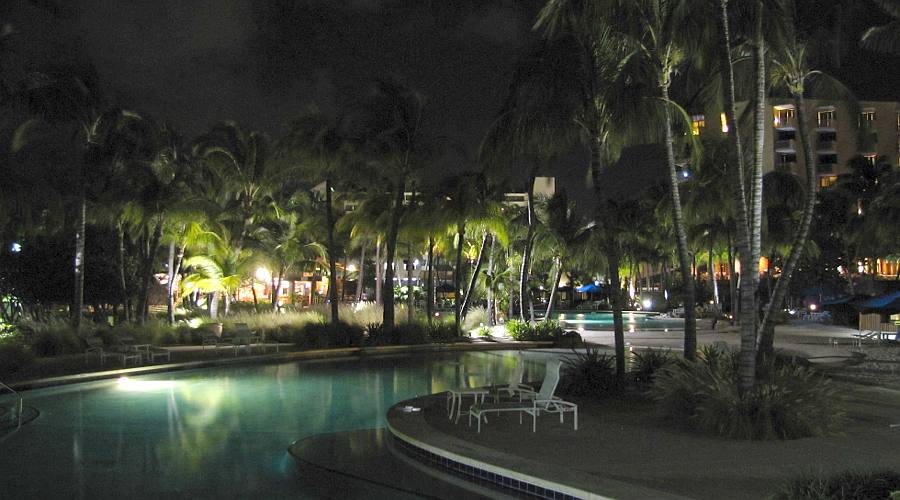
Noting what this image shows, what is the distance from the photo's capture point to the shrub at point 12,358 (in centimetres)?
1706

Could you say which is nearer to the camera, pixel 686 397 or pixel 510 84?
pixel 686 397

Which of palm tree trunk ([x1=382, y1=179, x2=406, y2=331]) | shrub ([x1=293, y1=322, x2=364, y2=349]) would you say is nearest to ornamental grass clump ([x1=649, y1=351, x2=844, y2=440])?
shrub ([x1=293, y1=322, x2=364, y2=349])

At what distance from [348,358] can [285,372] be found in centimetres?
429

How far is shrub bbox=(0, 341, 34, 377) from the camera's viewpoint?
672 inches

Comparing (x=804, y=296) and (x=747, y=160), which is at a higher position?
(x=747, y=160)

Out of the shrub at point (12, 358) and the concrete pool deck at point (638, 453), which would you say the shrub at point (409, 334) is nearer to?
the shrub at point (12, 358)

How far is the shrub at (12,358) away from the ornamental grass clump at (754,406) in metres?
15.0

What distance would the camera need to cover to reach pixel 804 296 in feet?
220

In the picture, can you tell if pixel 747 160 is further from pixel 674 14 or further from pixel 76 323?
pixel 76 323

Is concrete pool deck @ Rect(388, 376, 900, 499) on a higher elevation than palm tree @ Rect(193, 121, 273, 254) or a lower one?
lower

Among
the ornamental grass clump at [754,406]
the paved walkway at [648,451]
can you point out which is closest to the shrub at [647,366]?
the paved walkway at [648,451]

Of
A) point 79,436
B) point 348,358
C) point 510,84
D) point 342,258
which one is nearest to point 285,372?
point 348,358

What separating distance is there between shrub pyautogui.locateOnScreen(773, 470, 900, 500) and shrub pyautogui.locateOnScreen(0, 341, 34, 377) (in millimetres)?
17029

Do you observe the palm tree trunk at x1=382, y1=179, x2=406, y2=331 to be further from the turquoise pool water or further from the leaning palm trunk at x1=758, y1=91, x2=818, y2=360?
the leaning palm trunk at x1=758, y1=91, x2=818, y2=360
